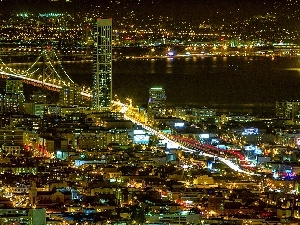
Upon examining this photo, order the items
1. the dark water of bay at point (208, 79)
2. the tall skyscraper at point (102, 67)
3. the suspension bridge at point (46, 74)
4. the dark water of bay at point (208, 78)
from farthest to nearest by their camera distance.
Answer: the suspension bridge at point (46, 74), the dark water of bay at point (208, 78), the dark water of bay at point (208, 79), the tall skyscraper at point (102, 67)

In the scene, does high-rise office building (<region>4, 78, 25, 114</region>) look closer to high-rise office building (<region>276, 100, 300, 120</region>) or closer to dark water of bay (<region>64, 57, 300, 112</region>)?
dark water of bay (<region>64, 57, 300, 112</region>)

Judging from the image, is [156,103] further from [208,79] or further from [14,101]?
[208,79]

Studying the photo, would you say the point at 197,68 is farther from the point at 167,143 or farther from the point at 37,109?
the point at 167,143

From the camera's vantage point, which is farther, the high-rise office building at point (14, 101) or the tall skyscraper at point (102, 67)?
the tall skyscraper at point (102, 67)

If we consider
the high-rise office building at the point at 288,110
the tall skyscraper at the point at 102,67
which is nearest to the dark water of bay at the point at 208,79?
the tall skyscraper at the point at 102,67

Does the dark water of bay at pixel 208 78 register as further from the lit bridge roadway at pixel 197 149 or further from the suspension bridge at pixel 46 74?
the lit bridge roadway at pixel 197 149

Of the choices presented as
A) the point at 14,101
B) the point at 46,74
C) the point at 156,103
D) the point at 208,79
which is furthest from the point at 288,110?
the point at 208,79
